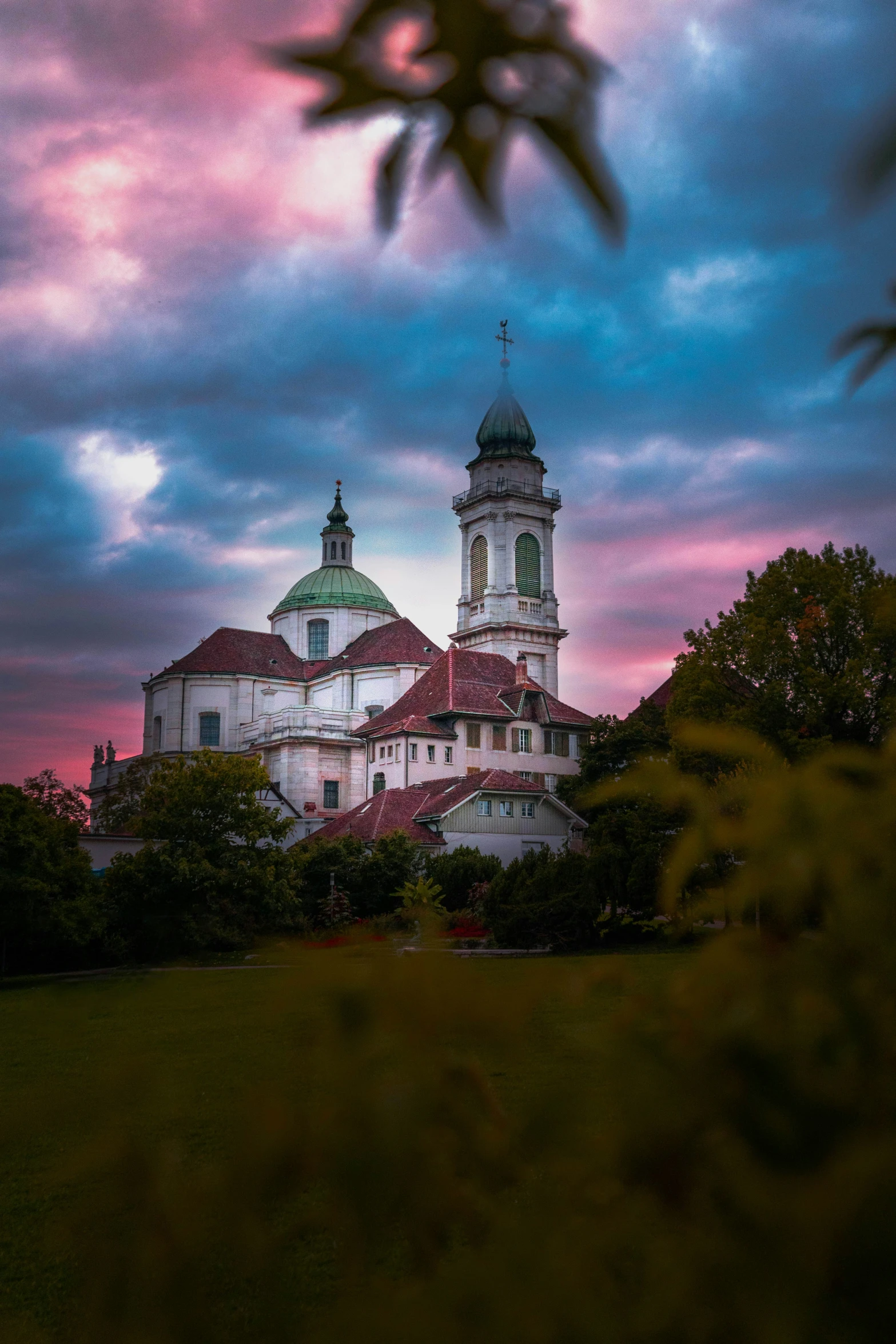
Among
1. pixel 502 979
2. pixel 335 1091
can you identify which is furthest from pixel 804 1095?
pixel 335 1091

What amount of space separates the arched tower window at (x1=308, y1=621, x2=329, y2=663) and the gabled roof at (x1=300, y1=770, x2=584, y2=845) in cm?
3436

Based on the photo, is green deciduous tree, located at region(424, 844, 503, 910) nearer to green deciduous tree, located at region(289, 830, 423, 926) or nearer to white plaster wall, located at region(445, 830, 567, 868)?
green deciduous tree, located at region(289, 830, 423, 926)

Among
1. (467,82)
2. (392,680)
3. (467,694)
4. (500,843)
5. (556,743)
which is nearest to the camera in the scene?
(467,82)

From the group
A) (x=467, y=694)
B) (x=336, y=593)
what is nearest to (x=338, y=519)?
(x=336, y=593)

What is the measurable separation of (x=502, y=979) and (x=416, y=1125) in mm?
142

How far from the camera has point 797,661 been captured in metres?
33.3

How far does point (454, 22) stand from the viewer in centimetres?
86

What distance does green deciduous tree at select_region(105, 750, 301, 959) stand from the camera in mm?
29406

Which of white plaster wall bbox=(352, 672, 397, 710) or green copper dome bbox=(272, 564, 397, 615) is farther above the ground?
green copper dome bbox=(272, 564, 397, 615)

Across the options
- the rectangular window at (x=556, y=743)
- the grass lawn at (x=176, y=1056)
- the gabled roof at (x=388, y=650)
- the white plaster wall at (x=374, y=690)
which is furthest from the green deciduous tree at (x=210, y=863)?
the gabled roof at (x=388, y=650)

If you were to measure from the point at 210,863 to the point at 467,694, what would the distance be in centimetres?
2538

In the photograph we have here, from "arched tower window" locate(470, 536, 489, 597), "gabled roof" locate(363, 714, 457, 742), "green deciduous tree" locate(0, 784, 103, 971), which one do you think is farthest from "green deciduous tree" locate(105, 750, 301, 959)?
"arched tower window" locate(470, 536, 489, 597)

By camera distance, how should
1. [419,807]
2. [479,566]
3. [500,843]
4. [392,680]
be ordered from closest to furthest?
[500,843]
[419,807]
[392,680]
[479,566]

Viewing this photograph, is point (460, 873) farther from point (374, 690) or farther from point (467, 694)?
point (374, 690)
